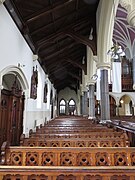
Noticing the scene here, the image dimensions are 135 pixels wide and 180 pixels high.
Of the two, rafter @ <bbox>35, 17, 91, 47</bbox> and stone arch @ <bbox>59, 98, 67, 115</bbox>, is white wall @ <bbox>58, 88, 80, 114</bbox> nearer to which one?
stone arch @ <bbox>59, 98, 67, 115</bbox>

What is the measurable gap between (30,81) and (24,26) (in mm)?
2021

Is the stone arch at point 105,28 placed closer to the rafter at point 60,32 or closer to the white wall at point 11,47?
the rafter at point 60,32

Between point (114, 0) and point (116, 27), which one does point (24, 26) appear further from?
point (116, 27)

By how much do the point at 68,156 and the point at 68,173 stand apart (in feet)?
2.19

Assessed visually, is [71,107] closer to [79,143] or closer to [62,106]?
[62,106]

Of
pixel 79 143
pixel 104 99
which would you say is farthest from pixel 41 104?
pixel 79 143

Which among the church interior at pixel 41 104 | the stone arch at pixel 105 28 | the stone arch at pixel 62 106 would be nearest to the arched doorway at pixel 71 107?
the stone arch at pixel 62 106

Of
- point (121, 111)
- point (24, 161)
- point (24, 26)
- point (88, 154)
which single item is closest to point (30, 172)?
point (24, 161)

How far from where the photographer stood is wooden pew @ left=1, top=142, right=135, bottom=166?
86.4 inches

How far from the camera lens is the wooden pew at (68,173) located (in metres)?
1.56

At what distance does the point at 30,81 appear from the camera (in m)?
6.69

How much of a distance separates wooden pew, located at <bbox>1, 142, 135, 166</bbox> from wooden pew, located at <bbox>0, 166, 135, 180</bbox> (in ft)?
1.98

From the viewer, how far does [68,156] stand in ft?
7.36

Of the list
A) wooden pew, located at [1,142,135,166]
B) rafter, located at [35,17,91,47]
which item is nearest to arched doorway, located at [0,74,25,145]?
rafter, located at [35,17,91,47]
